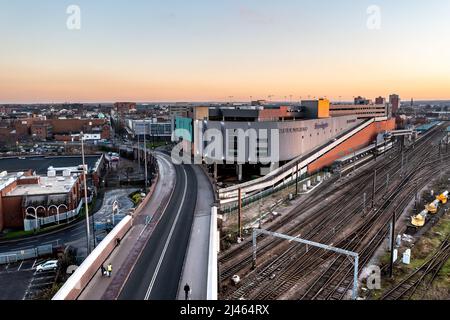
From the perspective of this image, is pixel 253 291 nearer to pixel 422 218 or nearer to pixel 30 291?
pixel 30 291

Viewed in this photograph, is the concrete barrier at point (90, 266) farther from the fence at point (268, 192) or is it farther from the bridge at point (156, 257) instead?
the fence at point (268, 192)

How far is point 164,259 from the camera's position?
1617cm

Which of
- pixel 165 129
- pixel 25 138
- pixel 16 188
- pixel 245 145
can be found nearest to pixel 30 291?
pixel 16 188

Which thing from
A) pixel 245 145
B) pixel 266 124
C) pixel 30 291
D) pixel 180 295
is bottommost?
pixel 30 291

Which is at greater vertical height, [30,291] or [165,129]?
[165,129]

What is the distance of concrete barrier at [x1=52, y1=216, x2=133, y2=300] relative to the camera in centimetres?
1216

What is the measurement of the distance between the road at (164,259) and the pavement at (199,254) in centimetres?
28

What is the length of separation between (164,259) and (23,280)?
40.3 feet

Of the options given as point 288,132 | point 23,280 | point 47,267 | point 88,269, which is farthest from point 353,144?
point 88,269

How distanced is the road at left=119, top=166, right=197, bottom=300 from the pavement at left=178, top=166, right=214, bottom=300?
281mm

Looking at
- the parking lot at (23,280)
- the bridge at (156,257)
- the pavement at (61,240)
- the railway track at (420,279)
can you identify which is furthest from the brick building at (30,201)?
the railway track at (420,279)

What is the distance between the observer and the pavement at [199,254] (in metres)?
13.5

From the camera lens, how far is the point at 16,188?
119 ft

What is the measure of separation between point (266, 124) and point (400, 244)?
1017 inches
